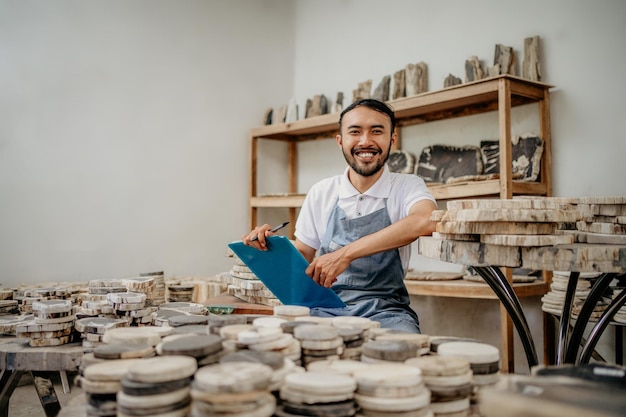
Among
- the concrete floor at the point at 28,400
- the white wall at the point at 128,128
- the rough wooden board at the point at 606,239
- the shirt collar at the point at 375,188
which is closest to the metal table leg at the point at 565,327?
the rough wooden board at the point at 606,239

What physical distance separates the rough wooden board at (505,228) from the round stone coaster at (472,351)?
0.40 metres

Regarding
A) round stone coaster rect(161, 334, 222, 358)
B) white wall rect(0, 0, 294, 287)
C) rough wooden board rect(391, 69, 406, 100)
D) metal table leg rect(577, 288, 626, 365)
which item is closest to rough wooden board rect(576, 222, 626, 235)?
metal table leg rect(577, 288, 626, 365)

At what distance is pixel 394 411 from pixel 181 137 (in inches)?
172

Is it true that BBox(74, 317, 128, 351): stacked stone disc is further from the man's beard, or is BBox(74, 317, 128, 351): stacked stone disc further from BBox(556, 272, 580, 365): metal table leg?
BBox(556, 272, 580, 365): metal table leg

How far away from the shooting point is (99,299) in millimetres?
2471

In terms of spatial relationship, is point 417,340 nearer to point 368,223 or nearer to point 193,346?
point 193,346

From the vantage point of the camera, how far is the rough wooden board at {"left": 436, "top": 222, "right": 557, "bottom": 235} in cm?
171

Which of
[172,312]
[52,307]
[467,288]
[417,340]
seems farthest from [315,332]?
[467,288]

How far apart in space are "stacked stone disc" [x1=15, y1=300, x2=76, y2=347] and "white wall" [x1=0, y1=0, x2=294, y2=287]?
2389 mm

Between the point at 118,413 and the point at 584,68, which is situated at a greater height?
the point at 584,68

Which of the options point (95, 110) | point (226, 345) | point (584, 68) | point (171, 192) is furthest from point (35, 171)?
point (584, 68)

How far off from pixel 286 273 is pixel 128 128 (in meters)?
2.94

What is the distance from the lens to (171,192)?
5.02 meters

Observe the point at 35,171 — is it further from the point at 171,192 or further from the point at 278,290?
the point at 278,290
